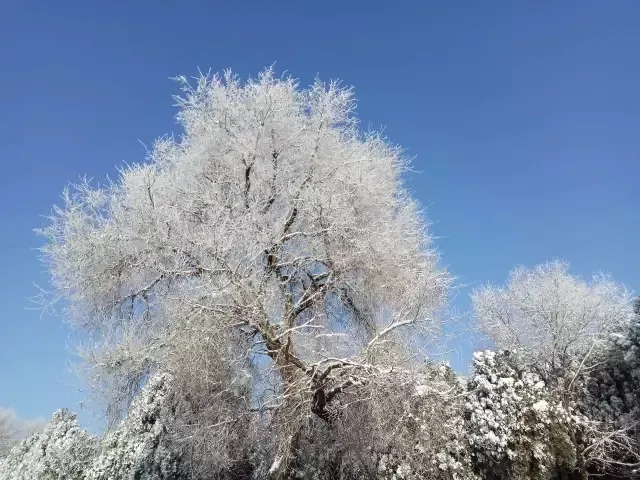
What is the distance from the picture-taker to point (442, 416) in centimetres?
1302

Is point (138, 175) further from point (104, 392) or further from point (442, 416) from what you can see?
point (442, 416)

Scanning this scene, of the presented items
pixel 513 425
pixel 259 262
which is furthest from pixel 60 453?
pixel 513 425

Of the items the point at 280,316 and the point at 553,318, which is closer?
the point at 280,316

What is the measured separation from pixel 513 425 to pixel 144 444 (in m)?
A: 9.77

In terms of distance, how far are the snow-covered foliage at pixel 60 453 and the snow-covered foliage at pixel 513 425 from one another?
12450 mm

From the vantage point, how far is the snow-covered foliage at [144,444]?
14484mm

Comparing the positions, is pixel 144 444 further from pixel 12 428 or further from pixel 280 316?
pixel 12 428

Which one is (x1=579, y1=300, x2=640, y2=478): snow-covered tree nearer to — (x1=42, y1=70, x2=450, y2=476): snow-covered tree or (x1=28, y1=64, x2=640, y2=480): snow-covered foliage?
(x1=28, y1=64, x2=640, y2=480): snow-covered foliage

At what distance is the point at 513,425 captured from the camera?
529 inches

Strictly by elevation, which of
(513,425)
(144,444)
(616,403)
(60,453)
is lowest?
(144,444)

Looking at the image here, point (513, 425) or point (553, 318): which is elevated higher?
point (553, 318)

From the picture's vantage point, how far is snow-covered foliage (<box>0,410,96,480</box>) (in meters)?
18.6

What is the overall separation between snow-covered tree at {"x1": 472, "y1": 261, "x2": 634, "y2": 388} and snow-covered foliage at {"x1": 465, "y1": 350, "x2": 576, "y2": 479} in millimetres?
6426

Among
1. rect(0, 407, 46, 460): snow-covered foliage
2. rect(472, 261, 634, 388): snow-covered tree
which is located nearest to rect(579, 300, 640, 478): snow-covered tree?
rect(472, 261, 634, 388): snow-covered tree
